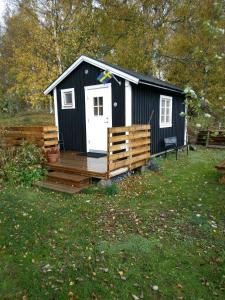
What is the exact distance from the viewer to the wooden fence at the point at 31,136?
667 cm

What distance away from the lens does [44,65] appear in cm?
1333

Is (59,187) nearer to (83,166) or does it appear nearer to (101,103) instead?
(83,166)

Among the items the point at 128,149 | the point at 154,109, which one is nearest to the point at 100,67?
the point at 154,109

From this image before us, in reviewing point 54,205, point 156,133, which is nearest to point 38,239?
point 54,205

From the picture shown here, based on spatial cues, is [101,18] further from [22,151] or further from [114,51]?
[22,151]

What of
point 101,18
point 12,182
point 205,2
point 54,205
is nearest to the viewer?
point 54,205

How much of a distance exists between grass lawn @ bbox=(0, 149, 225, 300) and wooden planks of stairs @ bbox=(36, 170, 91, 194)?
0.88 feet

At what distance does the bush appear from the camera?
237 inches

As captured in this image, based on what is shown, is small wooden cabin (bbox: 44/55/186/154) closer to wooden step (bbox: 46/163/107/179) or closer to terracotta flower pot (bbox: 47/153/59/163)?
terracotta flower pot (bbox: 47/153/59/163)

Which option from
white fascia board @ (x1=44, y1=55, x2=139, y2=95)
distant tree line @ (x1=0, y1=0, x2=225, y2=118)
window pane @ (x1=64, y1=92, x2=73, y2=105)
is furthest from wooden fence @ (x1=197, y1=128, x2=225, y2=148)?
window pane @ (x1=64, y1=92, x2=73, y2=105)

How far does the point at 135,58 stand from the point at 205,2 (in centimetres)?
555

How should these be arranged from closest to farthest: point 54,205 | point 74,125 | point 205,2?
point 54,205
point 74,125
point 205,2

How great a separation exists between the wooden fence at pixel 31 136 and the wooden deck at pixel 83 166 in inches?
24.5

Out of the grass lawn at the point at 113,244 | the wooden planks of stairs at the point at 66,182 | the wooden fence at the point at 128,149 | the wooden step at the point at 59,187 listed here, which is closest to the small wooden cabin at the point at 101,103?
the wooden fence at the point at 128,149
